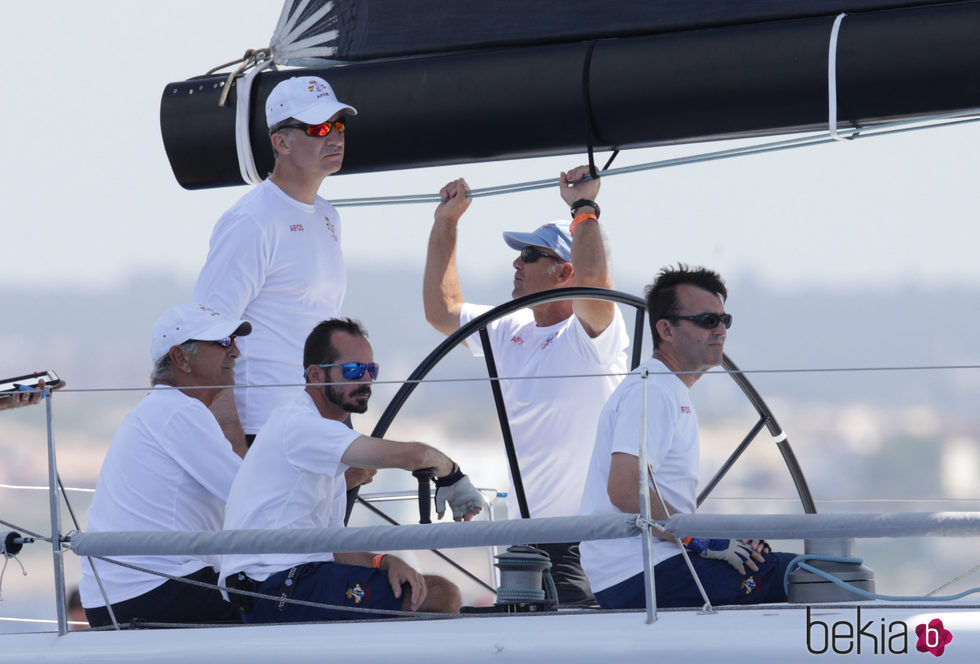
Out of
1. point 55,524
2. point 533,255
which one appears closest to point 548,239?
point 533,255

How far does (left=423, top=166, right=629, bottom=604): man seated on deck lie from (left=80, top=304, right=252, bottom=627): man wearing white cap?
31.7 inches

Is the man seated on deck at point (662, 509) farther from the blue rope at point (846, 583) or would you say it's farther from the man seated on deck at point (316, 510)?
the man seated on deck at point (316, 510)

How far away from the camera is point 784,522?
2096mm

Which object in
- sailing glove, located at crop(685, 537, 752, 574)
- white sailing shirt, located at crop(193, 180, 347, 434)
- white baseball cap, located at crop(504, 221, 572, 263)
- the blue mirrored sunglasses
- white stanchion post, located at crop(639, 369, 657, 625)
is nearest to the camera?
white stanchion post, located at crop(639, 369, 657, 625)

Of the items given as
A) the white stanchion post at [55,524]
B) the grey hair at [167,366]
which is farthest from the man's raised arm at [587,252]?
the white stanchion post at [55,524]

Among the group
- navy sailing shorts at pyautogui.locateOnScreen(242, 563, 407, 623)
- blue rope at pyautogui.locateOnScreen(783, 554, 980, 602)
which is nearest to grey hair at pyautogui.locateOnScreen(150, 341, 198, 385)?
navy sailing shorts at pyautogui.locateOnScreen(242, 563, 407, 623)

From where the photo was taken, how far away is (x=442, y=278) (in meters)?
3.75

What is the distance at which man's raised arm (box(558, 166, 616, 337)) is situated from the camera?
10.7 ft

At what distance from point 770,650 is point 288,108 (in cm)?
158

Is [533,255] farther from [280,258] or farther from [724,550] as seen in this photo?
[724,550]

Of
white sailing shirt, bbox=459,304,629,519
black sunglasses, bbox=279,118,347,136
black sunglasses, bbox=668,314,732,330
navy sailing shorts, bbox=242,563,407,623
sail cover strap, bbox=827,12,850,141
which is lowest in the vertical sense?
navy sailing shorts, bbox=242,563,407,623

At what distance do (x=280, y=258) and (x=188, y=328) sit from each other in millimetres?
354

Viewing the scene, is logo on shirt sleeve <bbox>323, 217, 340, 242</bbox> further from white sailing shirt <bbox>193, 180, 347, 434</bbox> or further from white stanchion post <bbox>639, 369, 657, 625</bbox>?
white stanchion post <bbox>639, 369, 657, 625</bbox>

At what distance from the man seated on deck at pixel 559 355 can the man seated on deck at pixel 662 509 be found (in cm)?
62
